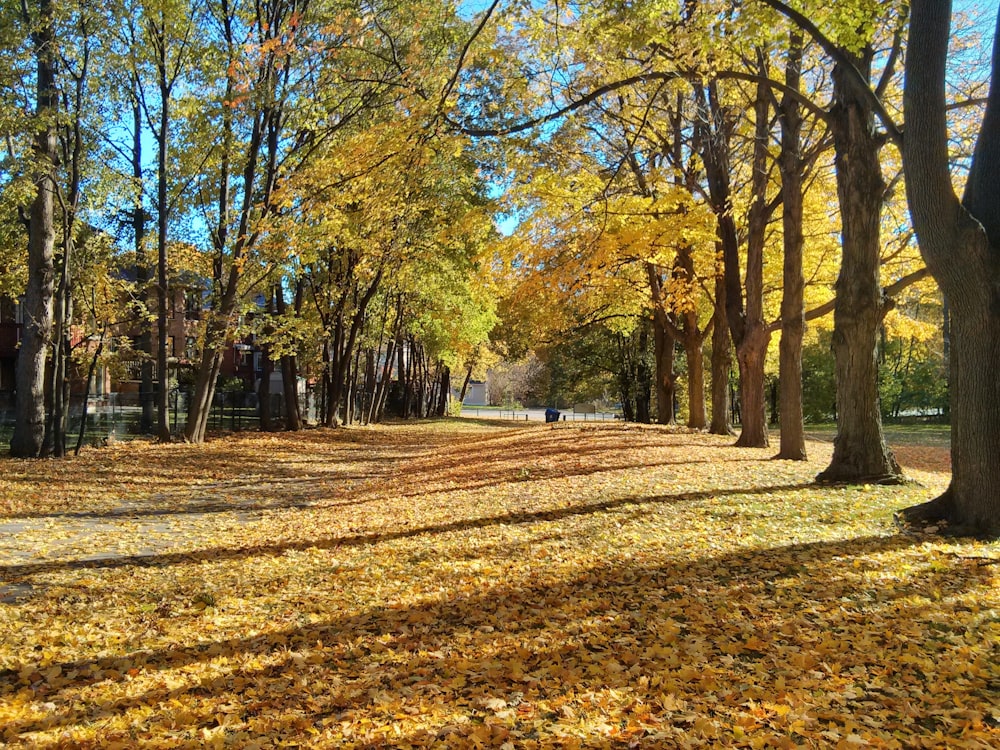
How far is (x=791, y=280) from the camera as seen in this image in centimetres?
1316

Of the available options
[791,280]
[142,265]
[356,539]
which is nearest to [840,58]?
[791,280]

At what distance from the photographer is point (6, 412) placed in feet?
78.4

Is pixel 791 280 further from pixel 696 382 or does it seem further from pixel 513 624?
pixel 696 382

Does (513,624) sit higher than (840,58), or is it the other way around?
(840,58)

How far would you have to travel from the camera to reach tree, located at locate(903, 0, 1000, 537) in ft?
20.7

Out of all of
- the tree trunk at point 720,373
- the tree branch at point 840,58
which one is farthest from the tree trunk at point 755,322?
the tree branch at point 840,58

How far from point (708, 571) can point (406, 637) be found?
2539 mm

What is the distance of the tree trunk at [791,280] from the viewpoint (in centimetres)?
1290

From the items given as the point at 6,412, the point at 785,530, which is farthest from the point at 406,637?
the point at 6,412

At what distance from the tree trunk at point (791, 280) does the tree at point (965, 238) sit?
6.45 metres

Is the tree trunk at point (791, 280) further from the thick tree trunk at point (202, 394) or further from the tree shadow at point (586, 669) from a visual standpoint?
the thick tree trunk at point (202, 394)

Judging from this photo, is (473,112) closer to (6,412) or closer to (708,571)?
(708,571)

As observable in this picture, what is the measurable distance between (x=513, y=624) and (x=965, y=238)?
5.11m

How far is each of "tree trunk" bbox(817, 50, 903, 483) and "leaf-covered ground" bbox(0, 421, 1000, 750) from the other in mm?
808
